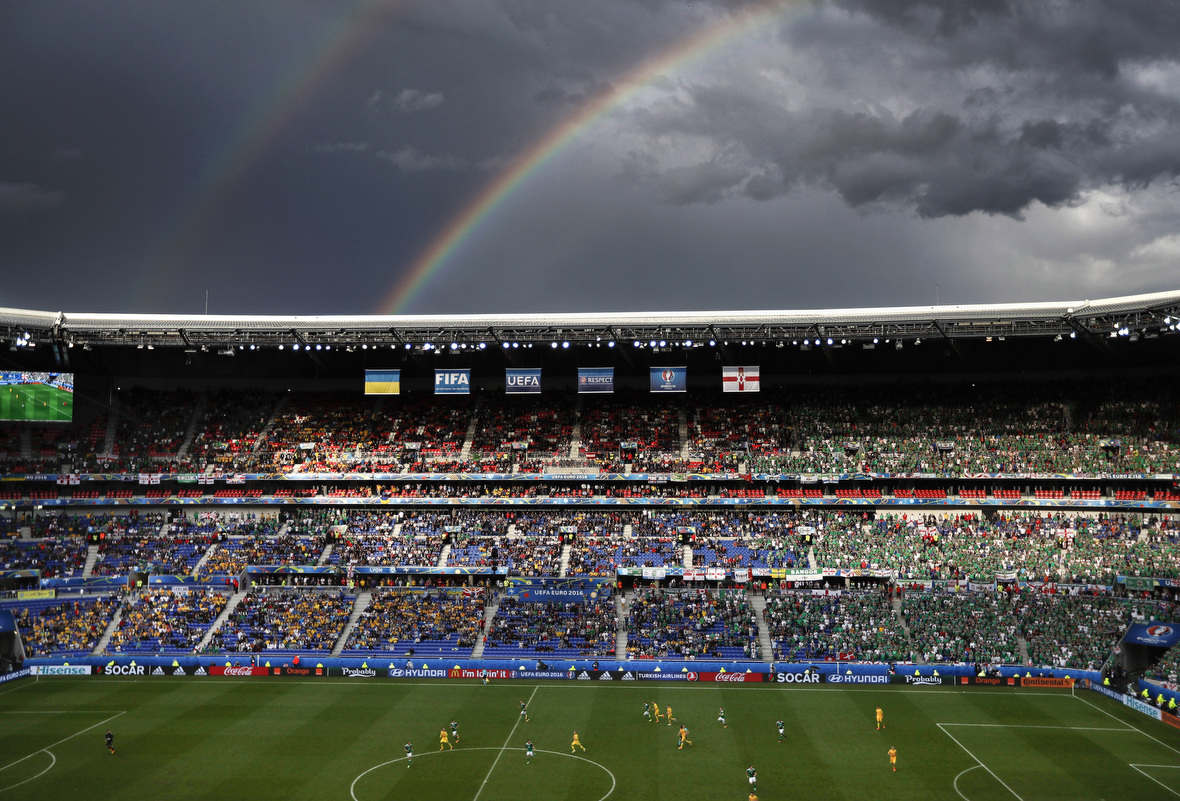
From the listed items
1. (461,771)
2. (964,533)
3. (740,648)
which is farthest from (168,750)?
(964,533)

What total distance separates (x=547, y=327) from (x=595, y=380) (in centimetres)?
549

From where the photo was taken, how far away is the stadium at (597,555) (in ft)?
128

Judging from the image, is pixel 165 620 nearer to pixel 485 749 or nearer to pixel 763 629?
pixel 485 749

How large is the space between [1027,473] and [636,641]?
31517 millimetres

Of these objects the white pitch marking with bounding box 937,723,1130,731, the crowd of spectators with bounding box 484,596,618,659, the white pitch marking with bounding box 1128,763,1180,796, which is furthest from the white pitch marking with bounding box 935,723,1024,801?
the crowd of spectators with bounding box 484,596,618,659

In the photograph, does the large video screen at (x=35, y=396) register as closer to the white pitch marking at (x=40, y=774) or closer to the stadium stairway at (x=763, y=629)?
the white pitch marking at (x=40, y=774)

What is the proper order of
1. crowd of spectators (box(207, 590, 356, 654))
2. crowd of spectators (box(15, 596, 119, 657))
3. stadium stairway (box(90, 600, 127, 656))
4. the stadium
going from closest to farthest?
the stadium < crowd of spectators (box(15, 596, 119, 657)) < crowd of spectators (box(207, 590, 356, 654)) < stadium stairway (box(90, 600, 127, 656))

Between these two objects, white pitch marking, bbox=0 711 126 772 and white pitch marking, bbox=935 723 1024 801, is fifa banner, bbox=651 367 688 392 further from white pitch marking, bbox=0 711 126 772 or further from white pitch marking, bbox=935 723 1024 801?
white pitch marking, bbox=0 711 126 772

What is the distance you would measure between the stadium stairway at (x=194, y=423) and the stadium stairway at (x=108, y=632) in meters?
15.4

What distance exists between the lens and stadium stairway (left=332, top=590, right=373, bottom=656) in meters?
56.2

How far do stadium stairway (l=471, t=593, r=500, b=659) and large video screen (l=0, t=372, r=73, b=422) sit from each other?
110ft

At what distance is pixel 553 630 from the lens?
55969 millimetres

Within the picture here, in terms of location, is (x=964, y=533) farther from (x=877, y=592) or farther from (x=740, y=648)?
(x=740, y=648)

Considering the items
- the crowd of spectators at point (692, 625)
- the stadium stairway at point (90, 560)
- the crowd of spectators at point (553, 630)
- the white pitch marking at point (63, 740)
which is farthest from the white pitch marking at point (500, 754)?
the stadium stairway at point (90, 560)
